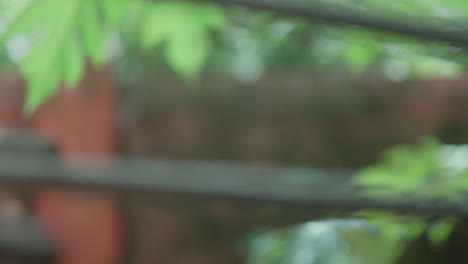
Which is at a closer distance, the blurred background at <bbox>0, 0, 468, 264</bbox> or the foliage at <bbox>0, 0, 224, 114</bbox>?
the foliage at <bbox>0, 0, 224, 114</bbox>

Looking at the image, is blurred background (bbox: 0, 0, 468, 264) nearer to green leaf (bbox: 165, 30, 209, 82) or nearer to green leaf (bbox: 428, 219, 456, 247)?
green leaf (bbox: 165, 30, 209, 82)

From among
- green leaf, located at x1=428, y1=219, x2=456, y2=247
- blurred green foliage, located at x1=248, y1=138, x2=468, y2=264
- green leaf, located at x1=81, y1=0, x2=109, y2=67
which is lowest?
green leaf, located at x1=428, y1=219, x2=456, y2=247

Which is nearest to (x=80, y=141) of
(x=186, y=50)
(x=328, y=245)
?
(x=186, y=50)

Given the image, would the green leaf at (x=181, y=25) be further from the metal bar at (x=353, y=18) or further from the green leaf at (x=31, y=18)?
the metal bar at (x=353, y=18)

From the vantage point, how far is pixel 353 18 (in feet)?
0.71

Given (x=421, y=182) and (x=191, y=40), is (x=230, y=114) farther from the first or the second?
(x=421, y=182)

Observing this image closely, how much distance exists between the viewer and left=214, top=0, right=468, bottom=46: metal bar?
21 centimetres

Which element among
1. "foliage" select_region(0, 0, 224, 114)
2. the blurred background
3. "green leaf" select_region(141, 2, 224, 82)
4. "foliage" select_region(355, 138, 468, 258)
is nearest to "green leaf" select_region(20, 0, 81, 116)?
"foliage" select_region(0, 0, 224, 114)

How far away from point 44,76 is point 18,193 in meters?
0.61

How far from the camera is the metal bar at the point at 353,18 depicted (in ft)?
0.70

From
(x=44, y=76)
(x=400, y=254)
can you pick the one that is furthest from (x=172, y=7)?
(x=400, y=254)

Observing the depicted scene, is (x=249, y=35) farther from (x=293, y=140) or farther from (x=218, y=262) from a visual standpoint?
(x=218, y=262)

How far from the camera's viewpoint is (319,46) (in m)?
1.15

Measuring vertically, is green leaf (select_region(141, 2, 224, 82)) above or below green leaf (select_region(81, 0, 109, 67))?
above
